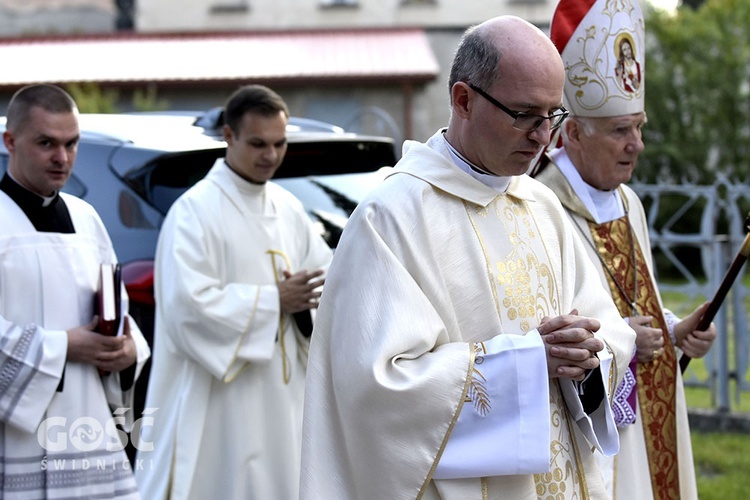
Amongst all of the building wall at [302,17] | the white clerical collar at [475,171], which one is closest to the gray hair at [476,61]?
the white clerical collar at [475,171]

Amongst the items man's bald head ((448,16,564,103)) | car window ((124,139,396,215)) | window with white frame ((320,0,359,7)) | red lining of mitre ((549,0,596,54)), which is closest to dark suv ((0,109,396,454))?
car window ((124,139,396,215))

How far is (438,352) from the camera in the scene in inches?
108

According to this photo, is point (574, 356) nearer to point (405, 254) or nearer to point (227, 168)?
point (405, 254)

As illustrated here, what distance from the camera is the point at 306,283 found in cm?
462

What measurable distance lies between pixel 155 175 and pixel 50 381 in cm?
148

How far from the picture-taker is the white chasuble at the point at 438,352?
270 cm

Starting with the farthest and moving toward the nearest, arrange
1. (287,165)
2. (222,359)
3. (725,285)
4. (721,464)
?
(721,464)
(287,165)
(222,359)
(725,285)

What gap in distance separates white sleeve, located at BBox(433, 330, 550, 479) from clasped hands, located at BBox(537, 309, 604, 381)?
0.03 meters

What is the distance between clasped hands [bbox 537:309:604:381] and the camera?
107 inches

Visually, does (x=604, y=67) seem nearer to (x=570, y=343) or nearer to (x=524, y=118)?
(x=524, y=118)

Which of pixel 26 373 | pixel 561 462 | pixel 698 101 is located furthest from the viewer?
pixel 698 101

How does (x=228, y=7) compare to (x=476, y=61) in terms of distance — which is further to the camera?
(x=228, y=7)

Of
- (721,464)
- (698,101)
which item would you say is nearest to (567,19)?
(721,464)

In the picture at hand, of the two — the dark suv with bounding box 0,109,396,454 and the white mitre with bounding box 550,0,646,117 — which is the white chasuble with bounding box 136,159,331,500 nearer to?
the dark suv with bounding box 0,109,396,454
